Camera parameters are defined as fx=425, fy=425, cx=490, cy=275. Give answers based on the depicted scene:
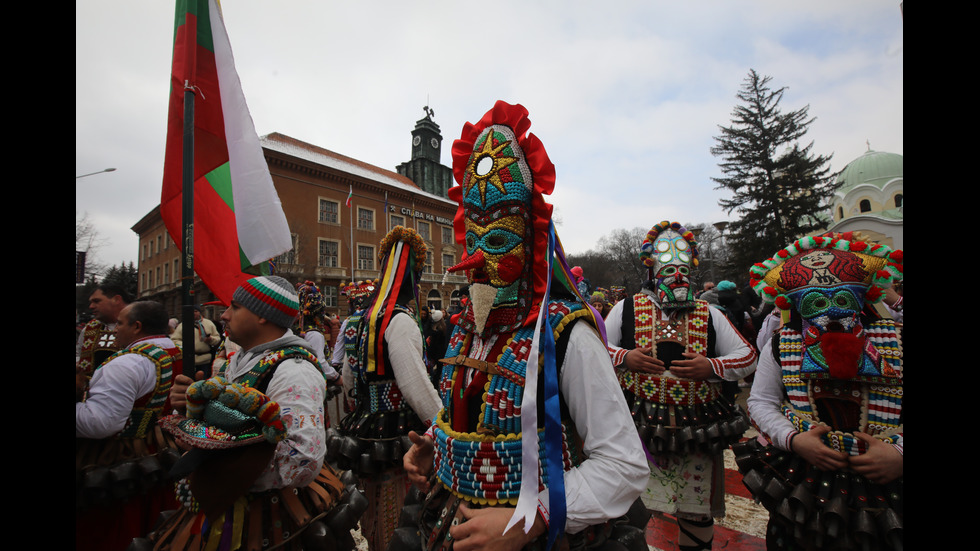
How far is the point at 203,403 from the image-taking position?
6.17 ft

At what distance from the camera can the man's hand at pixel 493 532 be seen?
1340mm

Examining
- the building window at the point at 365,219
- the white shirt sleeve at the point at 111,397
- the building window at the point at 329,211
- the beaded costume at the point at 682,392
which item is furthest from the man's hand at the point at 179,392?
the building window at the point at 365,219

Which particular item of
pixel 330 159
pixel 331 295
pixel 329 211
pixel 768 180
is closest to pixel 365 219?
pixel 329 211

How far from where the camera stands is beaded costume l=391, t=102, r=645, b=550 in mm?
1424

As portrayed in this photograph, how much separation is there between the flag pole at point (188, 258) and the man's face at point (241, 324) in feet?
0.57

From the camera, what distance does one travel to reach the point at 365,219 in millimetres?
38406

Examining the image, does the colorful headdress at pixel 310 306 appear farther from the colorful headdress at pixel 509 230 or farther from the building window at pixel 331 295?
the building window at pixel 331 295

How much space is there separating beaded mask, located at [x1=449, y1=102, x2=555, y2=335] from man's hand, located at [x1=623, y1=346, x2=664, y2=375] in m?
2.02

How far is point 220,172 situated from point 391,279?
5.33ft

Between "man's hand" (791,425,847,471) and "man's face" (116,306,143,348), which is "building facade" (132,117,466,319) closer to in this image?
"man's face" (116,306,143,348)

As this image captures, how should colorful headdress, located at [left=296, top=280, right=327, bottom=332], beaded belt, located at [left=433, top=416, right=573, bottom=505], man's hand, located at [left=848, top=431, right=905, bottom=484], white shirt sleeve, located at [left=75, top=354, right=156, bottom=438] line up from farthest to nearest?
colorful headdress, located at [left=296, top=280, right=327, bottom=332], white shirt sleeve, located at [left=75, top=354, right=156, bottom=438], man's hand, located at [left=848, top=431, right=905, bottom=484], beaded belt, located at [left=433, top=416, right=573, bottom=505]

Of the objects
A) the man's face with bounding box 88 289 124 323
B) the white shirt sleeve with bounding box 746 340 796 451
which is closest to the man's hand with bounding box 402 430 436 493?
the white shirt sleeve with bounding box 746 340 796 451
